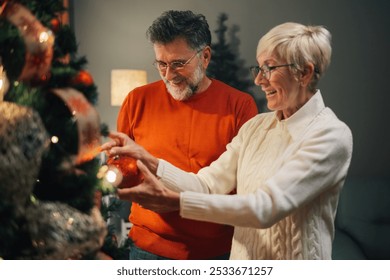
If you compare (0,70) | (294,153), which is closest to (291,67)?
(294,153)

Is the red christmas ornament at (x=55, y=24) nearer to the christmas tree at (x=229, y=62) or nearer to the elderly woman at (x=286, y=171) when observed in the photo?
the elderly woman at (x=286, y=171)

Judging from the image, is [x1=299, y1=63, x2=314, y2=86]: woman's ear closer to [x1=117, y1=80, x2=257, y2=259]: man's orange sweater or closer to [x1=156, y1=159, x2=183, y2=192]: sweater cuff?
[x1=117, y1=80, x2=257, y2=259]: man's orange sweater

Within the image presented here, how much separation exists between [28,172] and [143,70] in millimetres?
699

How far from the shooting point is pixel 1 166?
0.78 metres

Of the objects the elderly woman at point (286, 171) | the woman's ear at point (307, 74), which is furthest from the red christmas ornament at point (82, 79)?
the woman's ear at point (307, 74)

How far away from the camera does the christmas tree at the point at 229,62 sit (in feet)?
4.64

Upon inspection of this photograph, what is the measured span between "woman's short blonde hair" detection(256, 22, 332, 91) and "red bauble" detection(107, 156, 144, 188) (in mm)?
435

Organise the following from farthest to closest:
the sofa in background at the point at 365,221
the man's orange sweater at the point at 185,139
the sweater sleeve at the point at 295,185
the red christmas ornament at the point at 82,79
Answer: the sofa in background at the point at 365,221 → the man's orange sweater at the point at 185,139 → the sweater sleeve at the point at 295,185 → the red christmas ornament at the point at 82,79

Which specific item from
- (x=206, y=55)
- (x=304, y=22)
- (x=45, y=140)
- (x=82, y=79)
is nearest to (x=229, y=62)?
(x=206, y=55)

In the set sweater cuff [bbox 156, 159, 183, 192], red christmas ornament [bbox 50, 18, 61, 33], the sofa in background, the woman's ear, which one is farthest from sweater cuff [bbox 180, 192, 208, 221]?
the sofa in background

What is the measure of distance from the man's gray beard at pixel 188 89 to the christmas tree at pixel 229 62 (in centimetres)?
7
